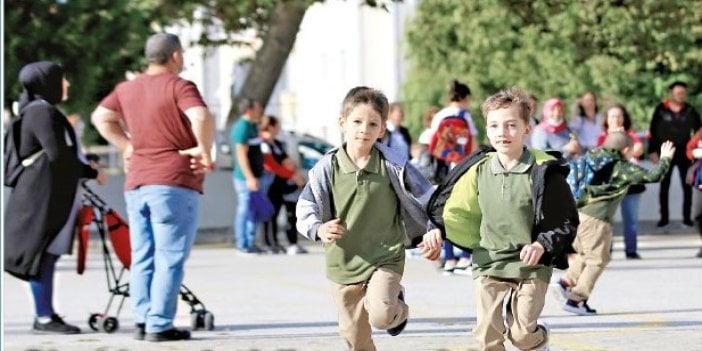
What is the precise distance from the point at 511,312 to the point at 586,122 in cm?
1135

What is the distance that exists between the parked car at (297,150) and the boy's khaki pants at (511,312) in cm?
1936

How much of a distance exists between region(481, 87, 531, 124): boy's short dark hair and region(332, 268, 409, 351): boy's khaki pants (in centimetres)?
84

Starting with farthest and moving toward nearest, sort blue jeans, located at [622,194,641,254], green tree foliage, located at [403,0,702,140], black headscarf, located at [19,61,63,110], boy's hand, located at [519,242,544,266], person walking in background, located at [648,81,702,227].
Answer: green tree foliage, located at [403,0,702,140]
person walking in background, located at [648,81,702,227]
blue jeans, located at [622,194,641,254]
black headscarf, located at [19,61,63,110]
boy's hand, located at [519,242,544,266]

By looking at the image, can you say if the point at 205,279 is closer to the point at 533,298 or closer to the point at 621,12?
the point at 533,298

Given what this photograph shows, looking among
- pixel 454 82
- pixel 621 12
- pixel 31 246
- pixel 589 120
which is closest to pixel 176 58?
pixel 31 246

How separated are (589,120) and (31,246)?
9183 millimetres

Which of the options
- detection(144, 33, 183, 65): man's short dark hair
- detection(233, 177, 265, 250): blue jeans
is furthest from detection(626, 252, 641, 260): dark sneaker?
detection(144, 33, 183, 65): man's short dark hair

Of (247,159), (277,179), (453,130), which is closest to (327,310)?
(453,130)

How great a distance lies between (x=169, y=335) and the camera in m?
11.5

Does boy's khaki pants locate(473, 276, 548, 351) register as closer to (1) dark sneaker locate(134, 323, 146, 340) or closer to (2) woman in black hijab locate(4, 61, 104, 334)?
(1) dark sneaker locate(134, 323, 146, 340)

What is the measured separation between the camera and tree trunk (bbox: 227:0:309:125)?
1243 inches

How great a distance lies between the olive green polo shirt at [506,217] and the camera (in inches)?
351

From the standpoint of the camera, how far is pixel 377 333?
39.4 feet

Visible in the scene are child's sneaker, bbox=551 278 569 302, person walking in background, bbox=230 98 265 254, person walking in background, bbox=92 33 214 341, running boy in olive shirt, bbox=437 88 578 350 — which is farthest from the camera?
person walking in background, bbox=230 98 265 254
